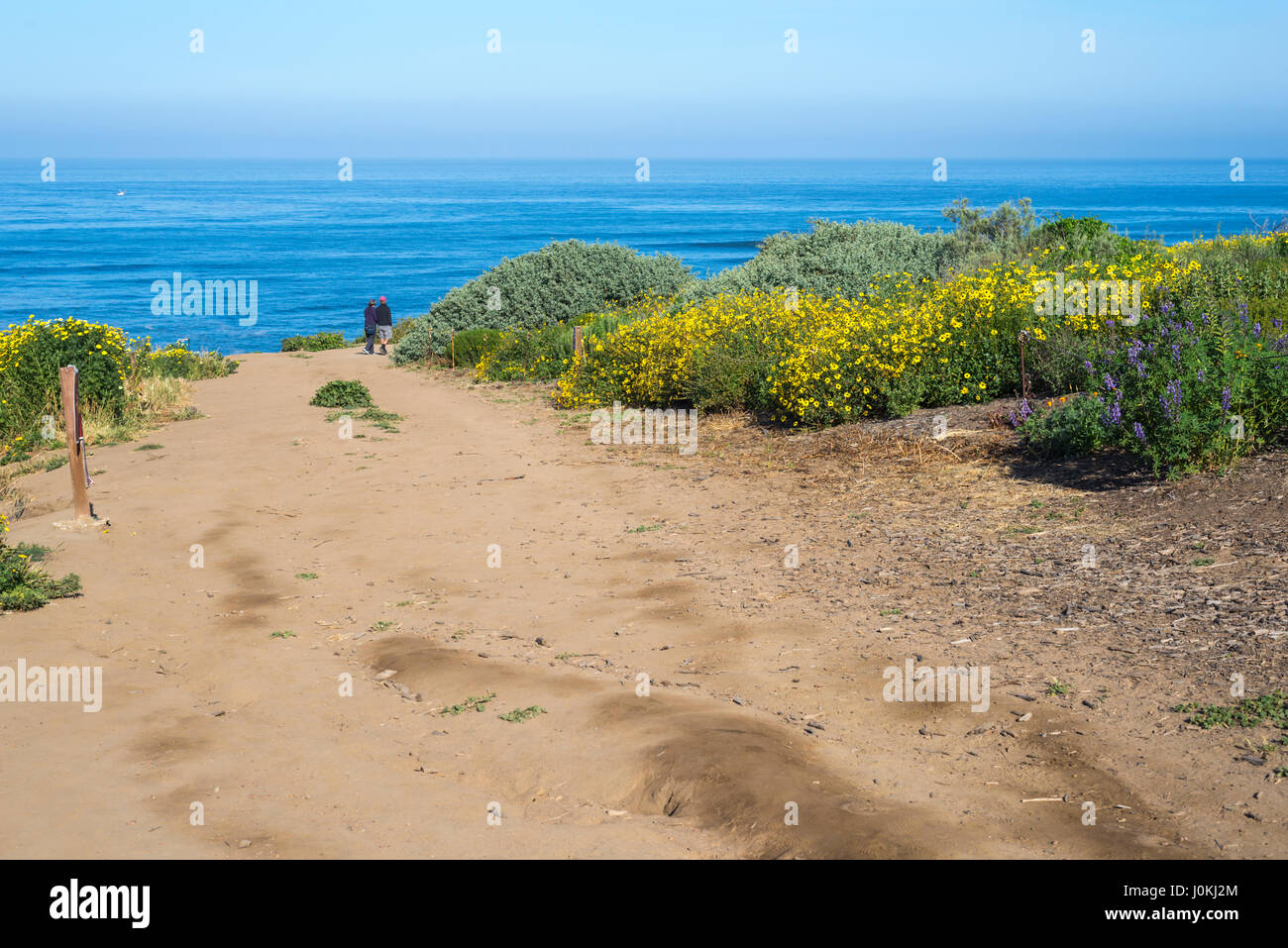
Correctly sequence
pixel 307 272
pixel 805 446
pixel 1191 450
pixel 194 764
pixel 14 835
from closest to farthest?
1. pixel 14 835
2. pixel 194 764
3. pixel 1191 450
4. pixel 805 446
5. pixel 307 272

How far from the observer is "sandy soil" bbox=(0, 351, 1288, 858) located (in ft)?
14.9

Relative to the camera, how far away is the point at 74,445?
34.4 feet

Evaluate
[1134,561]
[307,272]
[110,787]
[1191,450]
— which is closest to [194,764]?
[110,787]

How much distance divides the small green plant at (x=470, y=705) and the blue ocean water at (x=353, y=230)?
16.9m

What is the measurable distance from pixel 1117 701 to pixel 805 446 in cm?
722

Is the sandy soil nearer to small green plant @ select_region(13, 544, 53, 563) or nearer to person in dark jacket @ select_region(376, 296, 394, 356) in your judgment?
small green plant @ select_region(13, 544, 53, 563)

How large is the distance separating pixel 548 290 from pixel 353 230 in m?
75.3

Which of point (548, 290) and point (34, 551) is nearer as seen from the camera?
point (34, 551)

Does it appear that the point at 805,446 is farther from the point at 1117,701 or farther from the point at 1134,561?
the point at 1117,701

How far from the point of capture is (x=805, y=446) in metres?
12.5

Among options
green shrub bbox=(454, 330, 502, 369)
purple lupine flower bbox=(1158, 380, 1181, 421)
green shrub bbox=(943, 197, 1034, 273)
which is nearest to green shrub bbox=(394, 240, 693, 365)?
green shrub bbox=(454, 330, 502, 369)

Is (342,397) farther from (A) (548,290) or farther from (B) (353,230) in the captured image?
(B) (353,230)

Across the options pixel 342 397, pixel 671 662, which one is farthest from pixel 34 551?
pixel 342 397

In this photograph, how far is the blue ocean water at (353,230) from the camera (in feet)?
171
